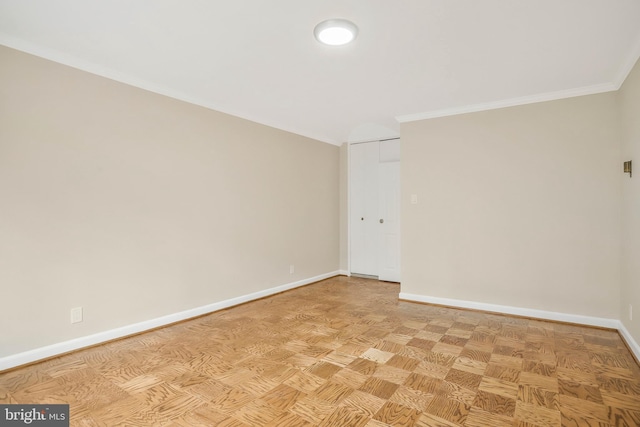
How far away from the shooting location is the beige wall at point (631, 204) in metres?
2.65

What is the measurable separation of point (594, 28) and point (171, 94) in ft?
11.6

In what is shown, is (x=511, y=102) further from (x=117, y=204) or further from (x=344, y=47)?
(x=117, y=204)

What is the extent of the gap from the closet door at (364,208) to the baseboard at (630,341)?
311 centimetres

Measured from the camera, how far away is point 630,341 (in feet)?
9.09

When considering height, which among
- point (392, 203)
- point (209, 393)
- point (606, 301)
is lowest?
point (209, 393)

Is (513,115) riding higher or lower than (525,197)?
higher

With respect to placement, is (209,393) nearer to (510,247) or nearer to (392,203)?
(510,247)

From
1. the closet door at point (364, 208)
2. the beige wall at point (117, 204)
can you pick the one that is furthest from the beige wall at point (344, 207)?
the beige wall at point (117, 204)

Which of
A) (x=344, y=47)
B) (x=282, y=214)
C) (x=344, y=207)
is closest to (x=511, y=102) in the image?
(x=344, y=47)

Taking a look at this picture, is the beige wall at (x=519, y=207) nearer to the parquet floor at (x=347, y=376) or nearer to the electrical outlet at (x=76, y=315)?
the parquet floor at (x=347, y=376)

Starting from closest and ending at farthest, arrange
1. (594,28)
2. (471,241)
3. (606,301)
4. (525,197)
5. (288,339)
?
1. (594,28)
2. (288,339)
3. (606,301)
4. (525,197)
5. (471,241)

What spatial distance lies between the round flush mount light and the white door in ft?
10.2

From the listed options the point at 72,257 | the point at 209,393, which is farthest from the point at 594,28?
the point at 72,257

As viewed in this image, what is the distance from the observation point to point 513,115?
12.1 ft
